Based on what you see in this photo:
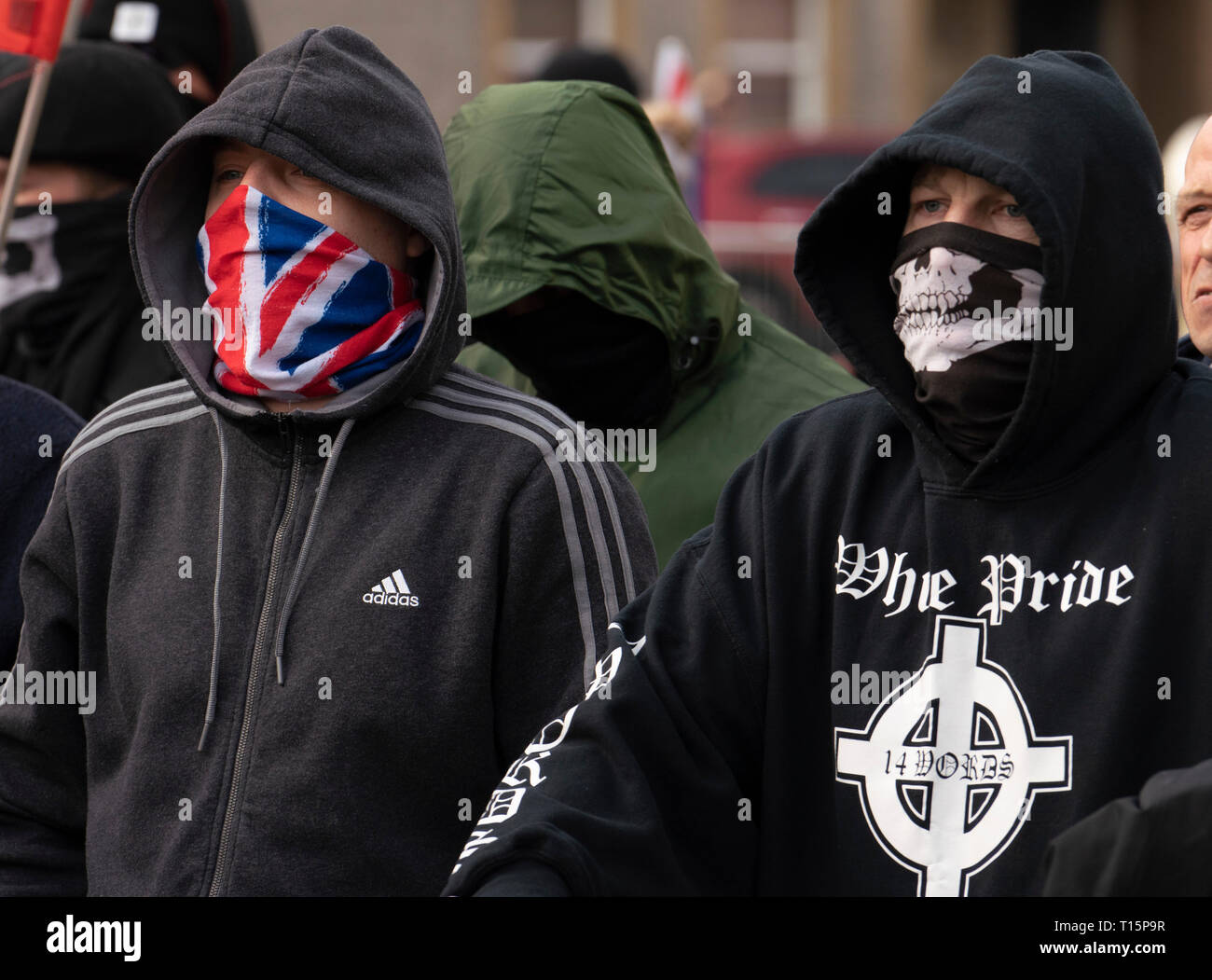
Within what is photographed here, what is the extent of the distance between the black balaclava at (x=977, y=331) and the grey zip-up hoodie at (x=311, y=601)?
0.66m

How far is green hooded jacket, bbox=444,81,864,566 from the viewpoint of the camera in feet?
13.5

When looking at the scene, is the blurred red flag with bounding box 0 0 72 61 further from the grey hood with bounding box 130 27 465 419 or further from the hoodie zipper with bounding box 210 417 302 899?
the hoodie zipper with bounding box 210 417 302 899

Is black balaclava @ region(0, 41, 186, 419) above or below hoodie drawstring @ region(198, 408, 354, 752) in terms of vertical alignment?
above

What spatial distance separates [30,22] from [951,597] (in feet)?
8.57

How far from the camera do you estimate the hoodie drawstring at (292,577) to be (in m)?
3.04

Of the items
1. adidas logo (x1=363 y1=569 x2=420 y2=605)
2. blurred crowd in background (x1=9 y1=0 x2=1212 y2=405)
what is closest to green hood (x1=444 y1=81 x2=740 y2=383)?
adidas logo (x1=363 y1=569 x2=420 y2=605)

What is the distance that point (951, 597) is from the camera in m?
2.64

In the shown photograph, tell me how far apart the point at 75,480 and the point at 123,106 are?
205cm

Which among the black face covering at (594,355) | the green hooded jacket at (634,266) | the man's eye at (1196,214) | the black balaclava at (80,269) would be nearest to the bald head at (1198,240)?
the man's eye at (1196,214)

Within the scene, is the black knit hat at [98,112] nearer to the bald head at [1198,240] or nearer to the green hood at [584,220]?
the green hood at [584,220]

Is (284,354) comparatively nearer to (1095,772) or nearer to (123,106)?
(1095,772)

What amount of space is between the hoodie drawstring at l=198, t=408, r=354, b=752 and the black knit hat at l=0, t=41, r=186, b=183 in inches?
76.6

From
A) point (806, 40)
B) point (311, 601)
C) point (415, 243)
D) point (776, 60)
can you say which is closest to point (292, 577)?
point (311, 601)
